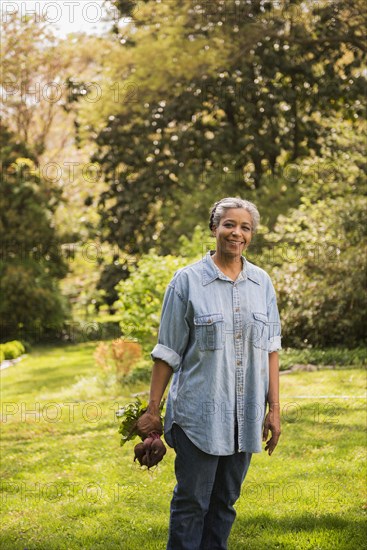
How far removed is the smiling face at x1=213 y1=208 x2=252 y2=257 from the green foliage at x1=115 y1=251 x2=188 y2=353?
24.9 feet

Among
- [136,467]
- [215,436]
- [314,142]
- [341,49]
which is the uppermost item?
[341,49]

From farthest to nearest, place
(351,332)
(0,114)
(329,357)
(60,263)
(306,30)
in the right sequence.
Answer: (0,114) < (60,263) < (306,30) < (351,332) < (329,357)

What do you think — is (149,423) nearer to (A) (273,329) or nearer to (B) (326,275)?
(A) (273,329)

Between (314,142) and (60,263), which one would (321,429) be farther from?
(60,263)

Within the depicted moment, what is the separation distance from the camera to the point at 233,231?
3367 mm

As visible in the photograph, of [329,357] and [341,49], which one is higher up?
[341,49]

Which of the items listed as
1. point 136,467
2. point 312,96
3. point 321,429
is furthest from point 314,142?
point 136,467

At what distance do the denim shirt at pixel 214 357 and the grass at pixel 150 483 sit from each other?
1385 millimetres

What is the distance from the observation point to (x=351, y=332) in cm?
1220

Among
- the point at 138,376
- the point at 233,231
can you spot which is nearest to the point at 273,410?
the point at 233,231

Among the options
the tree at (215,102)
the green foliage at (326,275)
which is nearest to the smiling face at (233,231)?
the green foliage at (326,275)

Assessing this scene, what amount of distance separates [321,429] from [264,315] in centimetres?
412

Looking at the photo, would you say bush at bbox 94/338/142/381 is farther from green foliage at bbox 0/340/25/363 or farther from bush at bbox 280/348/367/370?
green foliage at bbox 0/340/25/363

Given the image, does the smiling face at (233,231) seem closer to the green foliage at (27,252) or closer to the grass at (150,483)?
the grass at (150,483)
